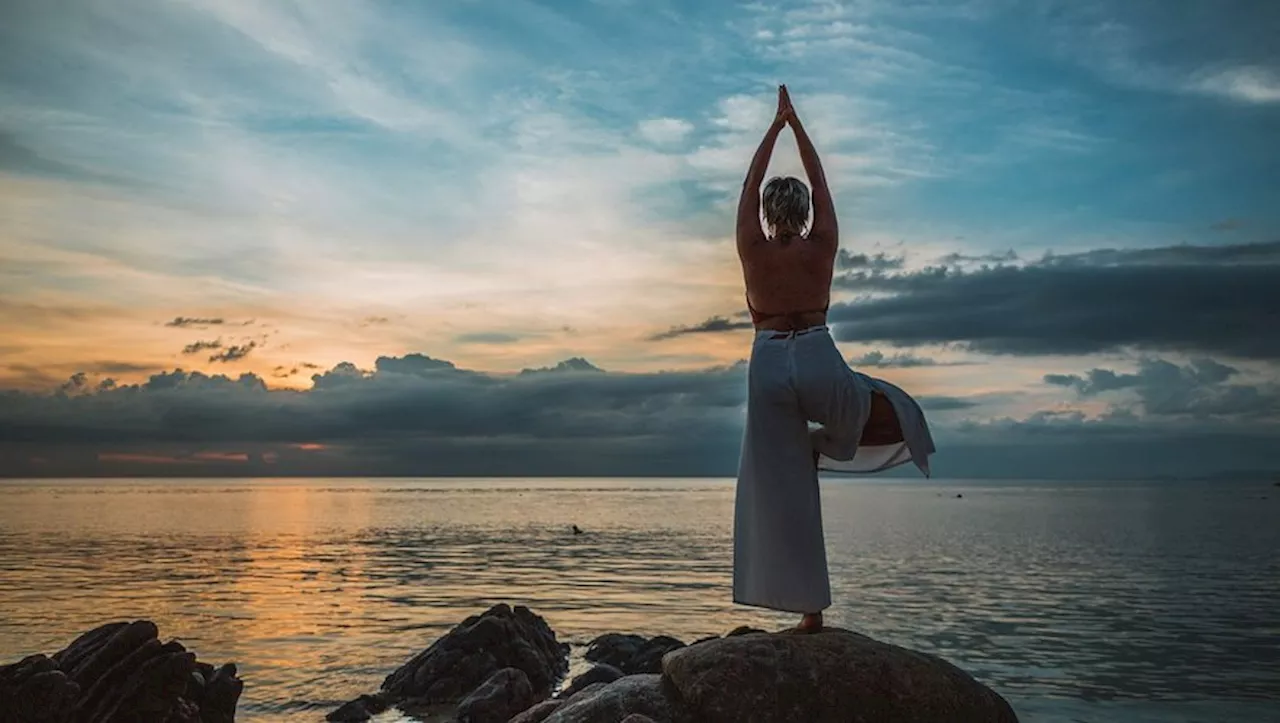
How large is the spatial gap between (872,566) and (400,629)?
29.9m

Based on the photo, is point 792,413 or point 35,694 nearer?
point 792,413

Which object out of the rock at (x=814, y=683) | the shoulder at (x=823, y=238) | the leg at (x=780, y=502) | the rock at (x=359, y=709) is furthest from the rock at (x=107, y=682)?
the shoulder at (x=823, y=238)

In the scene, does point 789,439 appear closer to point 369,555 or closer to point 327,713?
point 327,713

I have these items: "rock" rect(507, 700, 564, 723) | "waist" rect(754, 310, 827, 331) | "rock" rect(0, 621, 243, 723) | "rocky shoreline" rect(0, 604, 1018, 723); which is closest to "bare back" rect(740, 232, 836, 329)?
"waist" rect(754, 310, 827, 331)

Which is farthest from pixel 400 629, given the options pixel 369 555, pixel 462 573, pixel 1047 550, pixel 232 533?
pixel 232 533

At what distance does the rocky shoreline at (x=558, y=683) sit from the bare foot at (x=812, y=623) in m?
0.06

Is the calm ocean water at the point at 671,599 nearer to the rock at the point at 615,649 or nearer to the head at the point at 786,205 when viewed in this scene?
the rock at the point at 615,649

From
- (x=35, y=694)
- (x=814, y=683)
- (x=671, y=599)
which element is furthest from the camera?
(x=671, y=599)

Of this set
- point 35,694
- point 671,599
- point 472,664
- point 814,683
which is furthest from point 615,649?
point 814,683

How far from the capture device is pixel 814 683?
30.5ft

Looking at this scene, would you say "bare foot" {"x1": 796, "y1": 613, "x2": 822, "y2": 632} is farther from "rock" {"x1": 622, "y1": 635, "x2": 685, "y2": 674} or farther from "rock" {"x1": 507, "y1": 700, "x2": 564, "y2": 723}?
"rock" {"x1": 622, "y1": 635, "x2": 685, "y2": 674}

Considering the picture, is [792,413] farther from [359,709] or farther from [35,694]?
[359,709]

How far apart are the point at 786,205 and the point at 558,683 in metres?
17.9

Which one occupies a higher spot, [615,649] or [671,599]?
[615,649]
